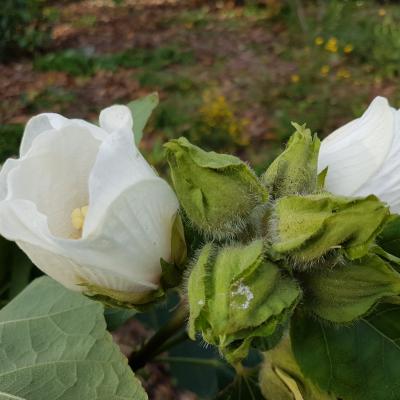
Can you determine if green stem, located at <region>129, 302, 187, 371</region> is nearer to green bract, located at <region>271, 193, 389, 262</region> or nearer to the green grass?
green bract, located at <region>271, 193, 389, 262</region>

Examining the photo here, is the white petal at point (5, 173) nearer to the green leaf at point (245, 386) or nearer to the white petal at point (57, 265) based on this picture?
the white petal at point (57, 265)

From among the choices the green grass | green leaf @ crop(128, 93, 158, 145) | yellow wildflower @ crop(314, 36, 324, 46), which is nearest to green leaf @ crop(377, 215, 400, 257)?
green leaf @ crop(128, 93, 158, 145)

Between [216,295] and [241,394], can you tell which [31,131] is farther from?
[241,394]

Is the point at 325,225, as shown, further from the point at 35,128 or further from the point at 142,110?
the point at 142,110

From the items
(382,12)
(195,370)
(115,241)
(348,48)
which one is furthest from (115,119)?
(382,12)

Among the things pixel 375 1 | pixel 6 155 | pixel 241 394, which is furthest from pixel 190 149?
pixel 375 1
